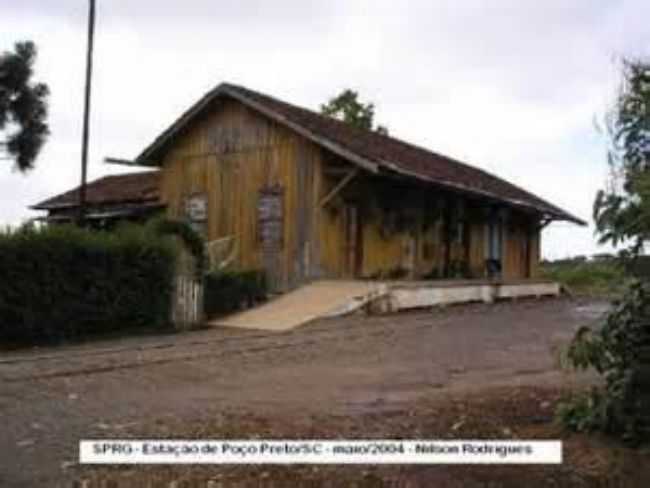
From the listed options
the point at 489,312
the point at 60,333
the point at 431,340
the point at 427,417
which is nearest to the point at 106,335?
the point at 60,333

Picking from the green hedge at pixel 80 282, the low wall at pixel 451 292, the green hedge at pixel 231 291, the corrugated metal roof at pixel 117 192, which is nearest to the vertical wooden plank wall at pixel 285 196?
the low wall at pixel 451 292

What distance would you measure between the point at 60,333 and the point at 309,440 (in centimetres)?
1218

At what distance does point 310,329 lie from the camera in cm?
1898

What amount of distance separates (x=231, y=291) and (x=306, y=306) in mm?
1852

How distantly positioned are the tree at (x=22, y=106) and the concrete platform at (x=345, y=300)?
5508mm

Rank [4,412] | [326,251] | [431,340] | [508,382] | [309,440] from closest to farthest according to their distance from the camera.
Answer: [309,440]
[4,412]
[508,382]
[431,340]
[326,251]

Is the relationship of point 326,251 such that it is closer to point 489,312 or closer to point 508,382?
point 489,312

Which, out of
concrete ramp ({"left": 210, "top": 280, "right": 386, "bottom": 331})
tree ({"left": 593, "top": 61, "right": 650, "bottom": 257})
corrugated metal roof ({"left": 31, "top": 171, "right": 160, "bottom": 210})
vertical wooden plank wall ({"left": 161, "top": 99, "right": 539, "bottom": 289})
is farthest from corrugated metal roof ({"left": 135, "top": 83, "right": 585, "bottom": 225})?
tree ({"left": 593, "top": 61, "right": 650, "bottom": 257})

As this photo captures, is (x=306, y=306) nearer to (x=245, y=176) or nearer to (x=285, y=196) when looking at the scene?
(x=285, y=196)

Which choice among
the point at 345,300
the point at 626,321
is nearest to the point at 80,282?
the point at 345,300

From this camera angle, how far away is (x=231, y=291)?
74.5ft

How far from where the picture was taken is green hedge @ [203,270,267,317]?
2208cm

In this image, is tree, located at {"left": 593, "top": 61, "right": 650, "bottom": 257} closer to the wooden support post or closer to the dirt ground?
the dirt ground

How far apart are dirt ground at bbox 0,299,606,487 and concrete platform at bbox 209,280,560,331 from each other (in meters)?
1.16
